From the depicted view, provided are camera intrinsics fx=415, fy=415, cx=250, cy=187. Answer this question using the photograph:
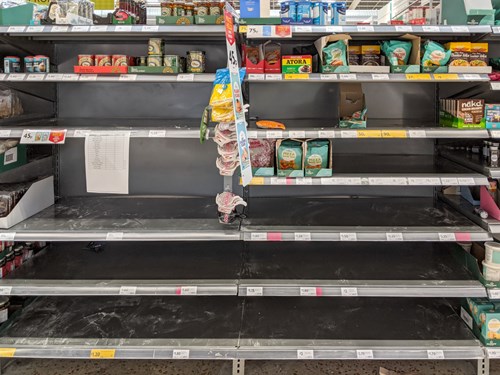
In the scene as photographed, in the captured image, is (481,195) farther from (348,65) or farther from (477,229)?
(348,65)

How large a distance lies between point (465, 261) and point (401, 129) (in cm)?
93

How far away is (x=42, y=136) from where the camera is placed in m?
2.21

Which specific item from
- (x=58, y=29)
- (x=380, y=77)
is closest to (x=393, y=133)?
(x=380, y=77)

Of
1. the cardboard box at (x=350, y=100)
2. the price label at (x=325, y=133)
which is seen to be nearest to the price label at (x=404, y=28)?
the cardboard box at (x=350, y=100)

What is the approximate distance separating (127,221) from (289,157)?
1.02 meters

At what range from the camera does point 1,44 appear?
8.27ft

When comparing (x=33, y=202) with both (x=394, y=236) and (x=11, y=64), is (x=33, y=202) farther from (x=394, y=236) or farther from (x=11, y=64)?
→ (x=394, y=236)

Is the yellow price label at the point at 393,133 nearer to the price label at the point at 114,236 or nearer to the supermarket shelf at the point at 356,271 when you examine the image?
the supermarket shelf at the point at 356,271

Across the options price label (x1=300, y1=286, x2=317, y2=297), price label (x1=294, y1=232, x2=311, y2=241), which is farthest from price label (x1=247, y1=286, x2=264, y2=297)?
price label (x1=294, y1=232, x2=311, y2=241)

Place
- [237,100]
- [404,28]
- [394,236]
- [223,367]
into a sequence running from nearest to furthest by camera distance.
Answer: [237,100], [404,28], [394,236], [223,367]

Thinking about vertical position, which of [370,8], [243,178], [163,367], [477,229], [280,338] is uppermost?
A: [370,8]

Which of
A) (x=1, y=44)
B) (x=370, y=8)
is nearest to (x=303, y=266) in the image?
(x=1, y=44)

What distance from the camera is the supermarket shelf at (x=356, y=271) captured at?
87.0 inches

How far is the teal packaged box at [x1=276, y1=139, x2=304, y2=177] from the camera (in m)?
2.30
